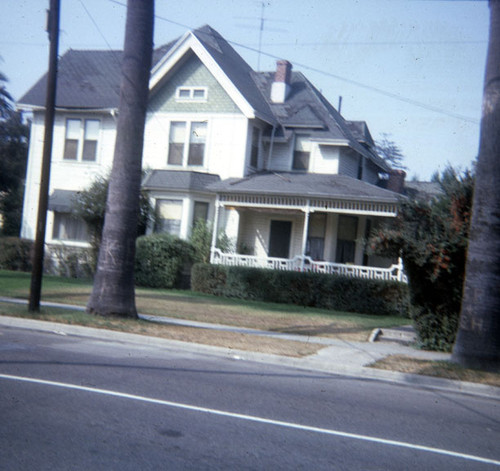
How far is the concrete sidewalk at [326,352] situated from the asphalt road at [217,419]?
0.49 m

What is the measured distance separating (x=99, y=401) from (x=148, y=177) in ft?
63.8

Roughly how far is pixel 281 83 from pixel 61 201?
11.1 meters

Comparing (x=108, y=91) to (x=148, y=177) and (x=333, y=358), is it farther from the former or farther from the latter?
(x=333, y=358)

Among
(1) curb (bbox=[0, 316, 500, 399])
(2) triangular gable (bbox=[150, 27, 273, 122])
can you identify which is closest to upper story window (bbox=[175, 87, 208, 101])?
(2) triangular gable (bbox=[150, 27, 273, 122])

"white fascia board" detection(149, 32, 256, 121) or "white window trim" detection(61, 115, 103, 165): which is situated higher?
"white fascia board" detection(149, 32, 256, 121)

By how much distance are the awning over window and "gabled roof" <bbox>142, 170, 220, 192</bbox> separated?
3.45m

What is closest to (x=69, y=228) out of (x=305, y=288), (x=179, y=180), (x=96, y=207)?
(x=96, y=207)

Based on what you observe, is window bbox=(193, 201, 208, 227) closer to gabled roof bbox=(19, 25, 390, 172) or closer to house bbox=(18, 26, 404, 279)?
house bbox=(18, 26, 404, 279)

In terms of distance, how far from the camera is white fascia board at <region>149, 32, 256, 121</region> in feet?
83.3

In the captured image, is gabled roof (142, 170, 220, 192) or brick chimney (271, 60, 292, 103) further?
brick chimney (271, 60, 292, 103)

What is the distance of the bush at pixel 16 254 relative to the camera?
2667 cm

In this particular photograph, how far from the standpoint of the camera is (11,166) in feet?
128

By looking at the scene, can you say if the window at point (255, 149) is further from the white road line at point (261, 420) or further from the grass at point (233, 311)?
the white road line at point (261, 420)

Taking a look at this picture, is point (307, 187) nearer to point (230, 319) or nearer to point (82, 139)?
point (230, 319)
